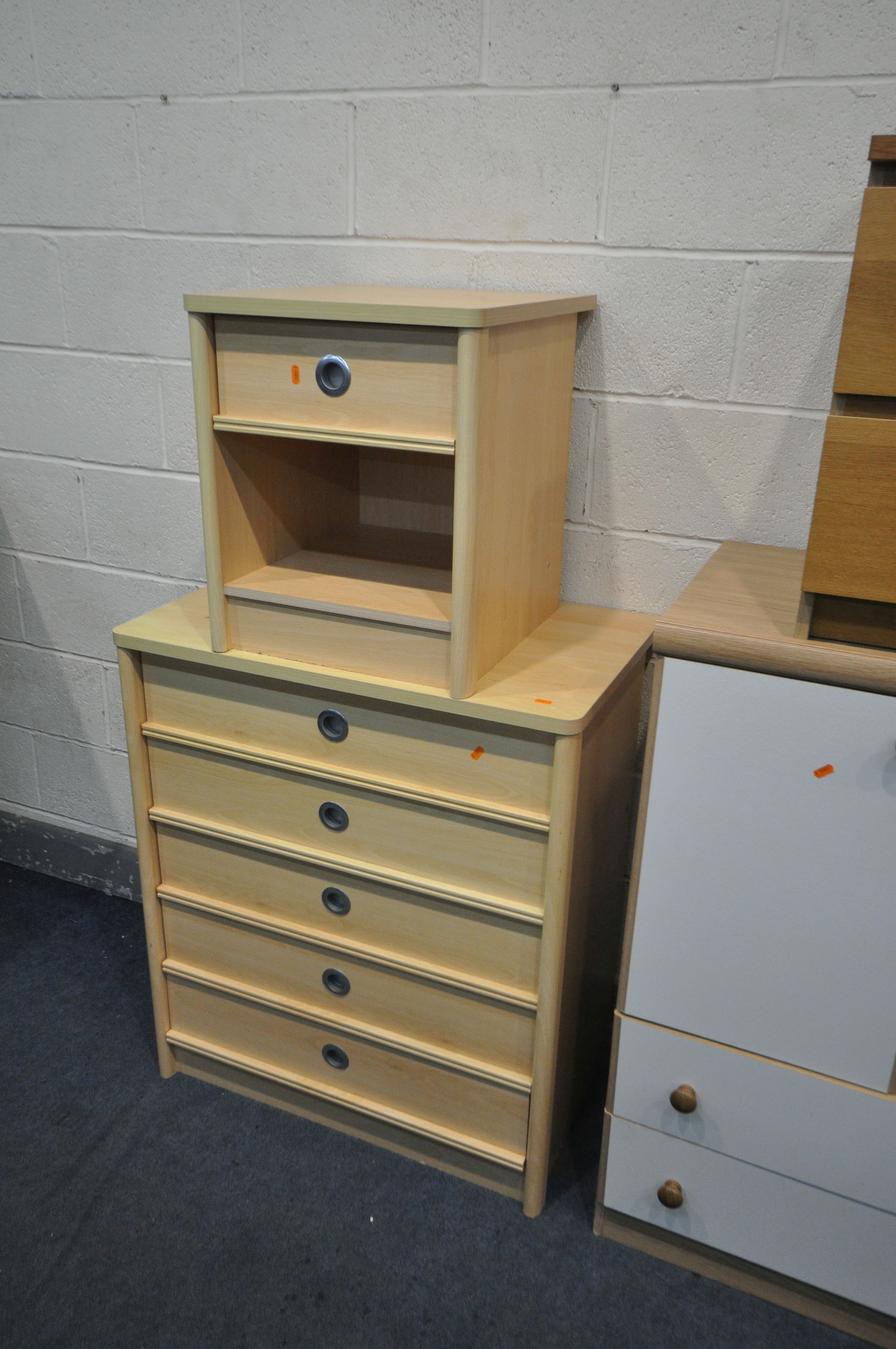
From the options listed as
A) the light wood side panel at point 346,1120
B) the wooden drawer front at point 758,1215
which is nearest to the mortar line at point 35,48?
the light wood side panel at point 346,1120

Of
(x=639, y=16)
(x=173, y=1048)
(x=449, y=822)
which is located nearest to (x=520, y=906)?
(x=449, y=822)

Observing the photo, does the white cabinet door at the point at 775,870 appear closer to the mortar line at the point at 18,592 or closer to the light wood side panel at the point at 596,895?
the light wood side panel at the point at 596,895

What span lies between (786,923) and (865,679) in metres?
0.33

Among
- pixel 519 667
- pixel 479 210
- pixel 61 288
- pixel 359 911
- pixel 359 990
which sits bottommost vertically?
pixel 359 990

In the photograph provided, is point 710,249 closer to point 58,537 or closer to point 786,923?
point 786,923

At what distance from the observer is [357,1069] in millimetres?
1614

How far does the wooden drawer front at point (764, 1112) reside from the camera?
1253 millimetres

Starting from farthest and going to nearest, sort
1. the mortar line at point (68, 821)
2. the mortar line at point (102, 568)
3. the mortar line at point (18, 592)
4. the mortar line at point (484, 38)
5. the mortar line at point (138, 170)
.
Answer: the mortar line at point (68, 821) → the mortar line at point (18, 592) → the mortar line at point (102, 568) → the mortar line at point (138, 170) → the mortar line at point (484, 38)

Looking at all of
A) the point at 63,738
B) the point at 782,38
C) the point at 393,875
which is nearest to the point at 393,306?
the point at 782,38

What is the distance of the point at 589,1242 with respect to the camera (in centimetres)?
150

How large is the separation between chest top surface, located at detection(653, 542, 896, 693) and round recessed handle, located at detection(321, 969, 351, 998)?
76 cm

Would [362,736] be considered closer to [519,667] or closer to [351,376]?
[519,667]

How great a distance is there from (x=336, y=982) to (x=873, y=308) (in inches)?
46.5

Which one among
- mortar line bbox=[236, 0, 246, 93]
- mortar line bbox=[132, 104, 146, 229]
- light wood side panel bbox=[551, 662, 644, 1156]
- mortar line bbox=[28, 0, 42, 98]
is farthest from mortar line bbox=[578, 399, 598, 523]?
mortar line bbox=[28, 0, 42, 98]
